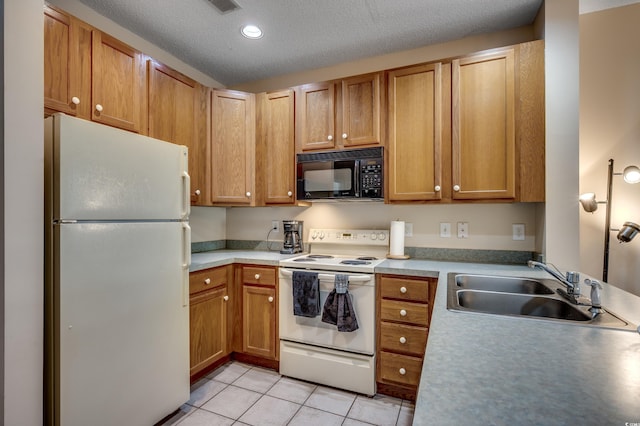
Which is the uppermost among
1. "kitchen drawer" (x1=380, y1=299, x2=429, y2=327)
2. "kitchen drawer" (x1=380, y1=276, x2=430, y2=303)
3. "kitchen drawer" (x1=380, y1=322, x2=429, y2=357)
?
"kitchen drawer" (x1=380, y1=276, x2=430, y2=303)

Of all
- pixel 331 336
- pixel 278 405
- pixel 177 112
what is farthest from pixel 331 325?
pixel 177 112

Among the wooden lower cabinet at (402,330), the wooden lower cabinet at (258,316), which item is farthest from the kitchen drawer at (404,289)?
the wooden lower cabinet at (258,316)

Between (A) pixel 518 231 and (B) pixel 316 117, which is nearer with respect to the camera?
(A) pixel 518 231

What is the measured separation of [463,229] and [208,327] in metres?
2.08

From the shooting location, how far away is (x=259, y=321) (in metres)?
2.49

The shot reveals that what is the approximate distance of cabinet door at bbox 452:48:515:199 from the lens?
2074 millimetres

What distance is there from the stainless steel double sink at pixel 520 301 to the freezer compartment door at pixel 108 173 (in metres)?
1.60

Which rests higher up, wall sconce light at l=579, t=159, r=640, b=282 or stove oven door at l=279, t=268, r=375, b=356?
wall sconce light at l=579, t=159, r=640, b=282

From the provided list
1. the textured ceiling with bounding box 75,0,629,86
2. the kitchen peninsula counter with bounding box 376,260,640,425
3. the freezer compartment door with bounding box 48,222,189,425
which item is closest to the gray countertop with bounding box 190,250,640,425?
the kitchen peninsula counter with bounding box 376,260,640,425

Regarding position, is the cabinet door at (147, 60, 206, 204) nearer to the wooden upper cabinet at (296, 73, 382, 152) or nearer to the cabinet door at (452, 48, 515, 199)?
the wooden upper cabinet at (296, 73, 382, 152)

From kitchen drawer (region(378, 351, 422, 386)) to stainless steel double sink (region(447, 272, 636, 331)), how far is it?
65 cm

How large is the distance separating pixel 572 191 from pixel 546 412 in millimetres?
1878

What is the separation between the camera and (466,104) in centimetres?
217

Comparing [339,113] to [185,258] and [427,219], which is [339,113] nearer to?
[427,219]
